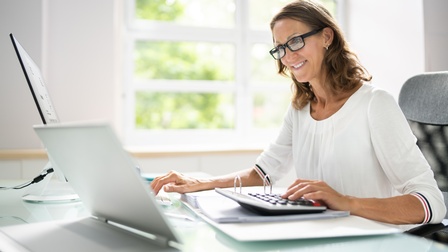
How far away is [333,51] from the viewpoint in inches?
64.2

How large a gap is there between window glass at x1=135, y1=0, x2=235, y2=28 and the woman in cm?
166

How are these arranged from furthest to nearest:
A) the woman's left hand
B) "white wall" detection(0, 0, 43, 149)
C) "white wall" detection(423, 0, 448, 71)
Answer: "white wall" detection(423, 0, 448, 71) → "white wall" detection(0, 0, 43, 149) → the woman's left hand

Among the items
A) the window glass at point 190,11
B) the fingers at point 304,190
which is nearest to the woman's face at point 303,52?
the fingers at point 304,190

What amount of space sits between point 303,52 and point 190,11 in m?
1.91

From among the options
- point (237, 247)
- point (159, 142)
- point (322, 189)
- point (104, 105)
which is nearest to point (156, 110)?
point (159, 142)

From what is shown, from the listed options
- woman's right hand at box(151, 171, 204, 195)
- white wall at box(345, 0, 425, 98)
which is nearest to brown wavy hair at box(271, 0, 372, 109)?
woman's right hand at box(151, 171, 204, 195)

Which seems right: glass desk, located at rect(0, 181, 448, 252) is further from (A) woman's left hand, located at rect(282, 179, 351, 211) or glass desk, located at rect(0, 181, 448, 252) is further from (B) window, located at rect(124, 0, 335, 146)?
(B) window, located at rect(124, 0, 335, 146)

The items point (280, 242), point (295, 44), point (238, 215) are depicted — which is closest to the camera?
point (280, 242)

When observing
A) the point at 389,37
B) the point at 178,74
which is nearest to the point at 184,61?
the point at 178,74

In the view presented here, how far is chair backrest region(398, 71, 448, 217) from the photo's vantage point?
157cm

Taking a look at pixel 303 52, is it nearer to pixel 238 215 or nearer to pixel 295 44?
pixel 295 44

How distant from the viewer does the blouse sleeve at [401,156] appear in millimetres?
1146

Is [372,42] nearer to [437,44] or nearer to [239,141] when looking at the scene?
[437,44]

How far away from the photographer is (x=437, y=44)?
3059 mm
